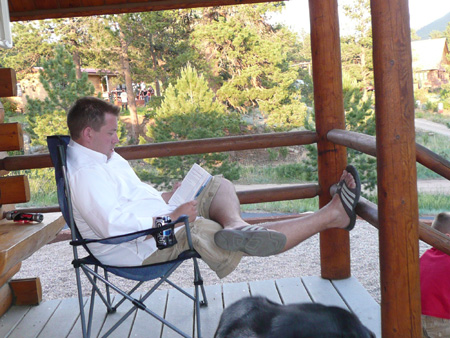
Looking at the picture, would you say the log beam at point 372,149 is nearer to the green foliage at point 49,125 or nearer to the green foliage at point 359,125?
the green foliage at point 359,125

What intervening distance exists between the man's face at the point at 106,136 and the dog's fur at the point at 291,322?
72.9 inches

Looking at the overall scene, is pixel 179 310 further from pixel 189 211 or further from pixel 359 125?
pixel 359 125

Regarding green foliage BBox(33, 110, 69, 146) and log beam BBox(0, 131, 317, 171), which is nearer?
log beam BBox(0, 131, 317, 171)

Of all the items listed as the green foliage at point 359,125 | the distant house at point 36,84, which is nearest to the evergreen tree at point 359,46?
the green foliage at point 359,125

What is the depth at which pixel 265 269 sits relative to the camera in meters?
4.74

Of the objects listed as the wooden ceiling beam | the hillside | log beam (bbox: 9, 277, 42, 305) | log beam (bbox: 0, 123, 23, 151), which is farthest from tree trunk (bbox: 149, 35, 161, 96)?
the hillside

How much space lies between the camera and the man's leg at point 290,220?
100 inches

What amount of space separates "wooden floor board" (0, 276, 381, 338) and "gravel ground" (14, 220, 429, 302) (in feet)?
2.62

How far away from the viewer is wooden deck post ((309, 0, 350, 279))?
10.6 ft

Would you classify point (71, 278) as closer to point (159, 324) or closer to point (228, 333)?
point (159, 324)

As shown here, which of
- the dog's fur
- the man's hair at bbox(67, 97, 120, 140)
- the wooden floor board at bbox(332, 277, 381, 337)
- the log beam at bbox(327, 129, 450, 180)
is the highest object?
the man's hair at bbox(67, 97, 120, 140)

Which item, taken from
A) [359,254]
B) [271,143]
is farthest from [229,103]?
[271,143]

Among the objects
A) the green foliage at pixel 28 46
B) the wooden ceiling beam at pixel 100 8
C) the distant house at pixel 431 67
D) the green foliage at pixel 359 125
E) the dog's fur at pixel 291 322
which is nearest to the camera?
the dog's fur at pixel 291 322

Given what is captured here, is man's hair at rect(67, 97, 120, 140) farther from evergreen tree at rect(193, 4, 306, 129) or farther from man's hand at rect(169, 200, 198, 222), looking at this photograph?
evergreen tree at rect(193, 4, 306, 129)
